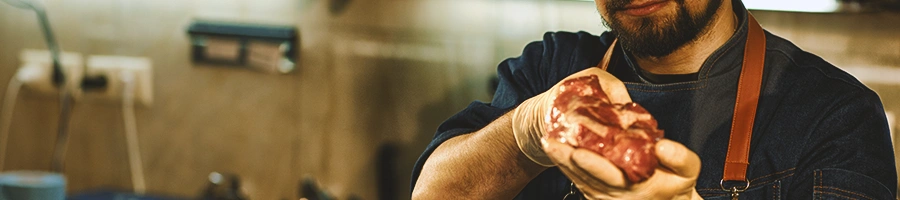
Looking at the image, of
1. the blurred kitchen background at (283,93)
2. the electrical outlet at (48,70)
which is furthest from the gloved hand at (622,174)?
the electrical outlet at (48,70)

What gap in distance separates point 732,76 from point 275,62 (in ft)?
3.70

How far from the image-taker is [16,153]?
7.52 ft

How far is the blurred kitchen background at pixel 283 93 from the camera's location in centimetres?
194

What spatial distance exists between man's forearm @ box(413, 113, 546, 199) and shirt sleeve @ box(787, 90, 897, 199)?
312 millimetres

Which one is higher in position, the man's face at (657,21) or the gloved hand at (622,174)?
the man's face at (657,21)

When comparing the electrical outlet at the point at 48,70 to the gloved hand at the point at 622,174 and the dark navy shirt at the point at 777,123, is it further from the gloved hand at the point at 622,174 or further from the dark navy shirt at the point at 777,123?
the gloved hand at the point at 622,174

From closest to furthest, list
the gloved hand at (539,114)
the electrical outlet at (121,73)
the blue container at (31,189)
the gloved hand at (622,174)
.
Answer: the gloved hand at (622,174) → the gloved hand at (539,114) → the blue container at (31,189) → the electrical outlet at (121,73)

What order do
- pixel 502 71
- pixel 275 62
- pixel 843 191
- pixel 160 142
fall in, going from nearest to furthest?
pixel 843 191, pixel 502 71, pixel 275 62, pixel 160 142

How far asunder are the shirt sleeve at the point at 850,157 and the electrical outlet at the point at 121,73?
5.03ft

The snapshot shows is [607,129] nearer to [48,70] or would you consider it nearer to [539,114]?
[539,114]

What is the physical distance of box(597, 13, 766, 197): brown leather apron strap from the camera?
43.4 inches

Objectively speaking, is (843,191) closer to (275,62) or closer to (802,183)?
(802,183)

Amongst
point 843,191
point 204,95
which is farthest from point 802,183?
point 204,95

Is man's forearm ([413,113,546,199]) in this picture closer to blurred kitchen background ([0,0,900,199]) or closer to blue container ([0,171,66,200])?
blurred kitchen background ([0,0,900,199])
